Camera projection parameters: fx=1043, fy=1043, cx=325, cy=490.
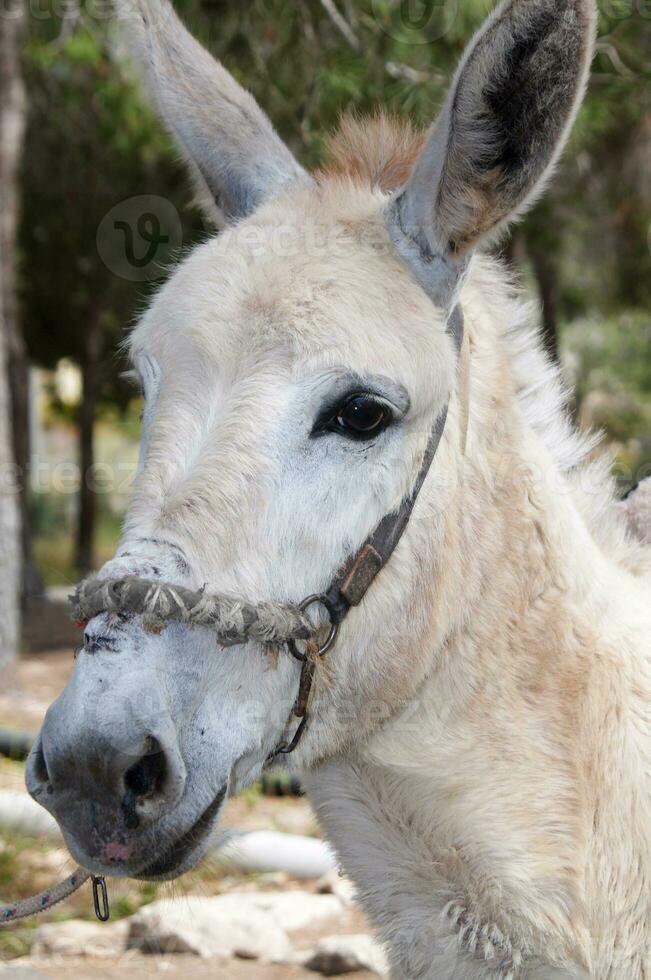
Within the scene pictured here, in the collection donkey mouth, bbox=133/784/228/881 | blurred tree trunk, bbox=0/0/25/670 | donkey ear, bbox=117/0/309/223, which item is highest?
donkey ear, bbox=117/0/309/223

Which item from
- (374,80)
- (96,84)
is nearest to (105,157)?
(96,84)

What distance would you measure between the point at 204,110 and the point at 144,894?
3.37m

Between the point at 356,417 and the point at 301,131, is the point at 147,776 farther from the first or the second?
the point at 301,131

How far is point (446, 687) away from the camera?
88.6 inches

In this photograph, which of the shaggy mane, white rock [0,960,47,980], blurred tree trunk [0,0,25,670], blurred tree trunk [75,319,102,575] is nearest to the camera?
the shaggy mane

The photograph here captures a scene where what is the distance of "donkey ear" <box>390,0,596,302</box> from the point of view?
6.74 feet

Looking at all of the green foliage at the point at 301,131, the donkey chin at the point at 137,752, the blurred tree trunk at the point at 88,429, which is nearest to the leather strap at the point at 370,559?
the donkey chin at the point at 137,752

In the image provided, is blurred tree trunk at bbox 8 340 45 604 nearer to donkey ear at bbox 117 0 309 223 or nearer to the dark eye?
donkey ear at bbox 117 0 309 223

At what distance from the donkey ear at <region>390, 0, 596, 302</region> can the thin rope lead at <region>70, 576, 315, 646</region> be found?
0.87m

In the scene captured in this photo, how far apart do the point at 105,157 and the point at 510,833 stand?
1476 cm

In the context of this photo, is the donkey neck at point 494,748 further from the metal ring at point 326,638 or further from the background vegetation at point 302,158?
the background vegetation at point 302,158

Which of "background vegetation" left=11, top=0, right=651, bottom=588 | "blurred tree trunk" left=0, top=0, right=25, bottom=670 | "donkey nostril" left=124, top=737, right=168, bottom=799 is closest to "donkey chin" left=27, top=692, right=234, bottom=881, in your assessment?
"donkey nostril" left=124, top=737, right=168, bottom=799

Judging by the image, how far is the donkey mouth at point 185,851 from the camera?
1.92 meters

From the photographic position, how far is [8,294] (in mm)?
9703
